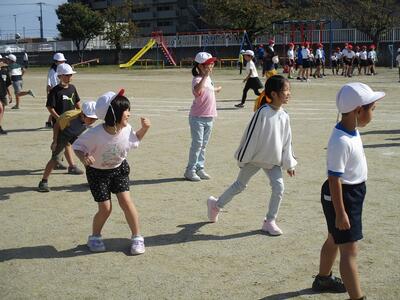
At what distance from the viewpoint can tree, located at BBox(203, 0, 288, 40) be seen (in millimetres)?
45125

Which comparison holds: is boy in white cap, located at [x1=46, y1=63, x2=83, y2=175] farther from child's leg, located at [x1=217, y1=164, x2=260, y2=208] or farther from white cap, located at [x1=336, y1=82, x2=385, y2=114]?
white cap, located at [x1=336, y1=82, x2=385, y2=114]

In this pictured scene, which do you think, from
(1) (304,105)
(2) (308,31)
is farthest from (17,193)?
(2) (308,31)

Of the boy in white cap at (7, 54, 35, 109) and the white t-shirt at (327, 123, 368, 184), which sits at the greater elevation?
the boy in white cap at (7, 54, 35, 109)

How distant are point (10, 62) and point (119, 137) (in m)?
14.4

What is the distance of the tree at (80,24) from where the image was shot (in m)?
60.0

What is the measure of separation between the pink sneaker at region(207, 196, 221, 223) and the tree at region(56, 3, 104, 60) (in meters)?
56.8

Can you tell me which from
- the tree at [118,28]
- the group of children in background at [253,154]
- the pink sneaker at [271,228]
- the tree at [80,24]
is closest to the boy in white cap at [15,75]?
the group of children in background at [253,154]

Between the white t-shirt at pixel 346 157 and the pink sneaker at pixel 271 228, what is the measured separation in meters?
1.83

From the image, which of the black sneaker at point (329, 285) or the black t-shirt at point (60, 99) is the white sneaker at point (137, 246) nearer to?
the black sneaker at point (329, 285)

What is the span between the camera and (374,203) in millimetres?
6516

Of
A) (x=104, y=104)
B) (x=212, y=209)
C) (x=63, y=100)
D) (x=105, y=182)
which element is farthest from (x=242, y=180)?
(x=63, y=100)

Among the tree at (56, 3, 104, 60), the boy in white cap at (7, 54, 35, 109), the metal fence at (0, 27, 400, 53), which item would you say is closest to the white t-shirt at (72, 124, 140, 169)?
the boy in white cap at (7, 54, 35, 109)

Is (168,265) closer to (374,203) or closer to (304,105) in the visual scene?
(374,203)

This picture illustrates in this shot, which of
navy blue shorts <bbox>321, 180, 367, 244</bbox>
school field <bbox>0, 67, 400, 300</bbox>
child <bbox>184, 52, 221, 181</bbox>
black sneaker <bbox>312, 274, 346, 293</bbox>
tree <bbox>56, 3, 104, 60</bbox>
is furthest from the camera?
tree <bbox>56, 3, 104, 60</bbox>
